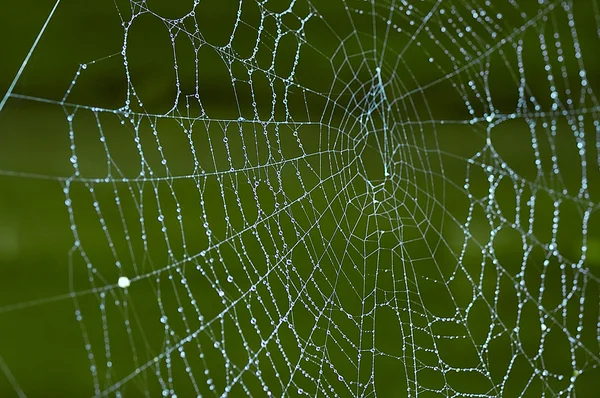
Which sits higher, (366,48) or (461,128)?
→ (366,48)

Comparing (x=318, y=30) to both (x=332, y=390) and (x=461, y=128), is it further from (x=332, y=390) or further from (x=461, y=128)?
(x=332, y=390)

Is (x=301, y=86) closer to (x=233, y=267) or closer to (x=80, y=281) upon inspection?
(x=233, y=267)

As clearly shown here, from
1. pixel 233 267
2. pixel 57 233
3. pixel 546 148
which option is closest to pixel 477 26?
pixel 546 148

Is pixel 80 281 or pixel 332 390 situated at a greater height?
pixel 80 281

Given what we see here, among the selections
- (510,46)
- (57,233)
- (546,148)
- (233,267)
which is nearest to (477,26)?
(510,46)

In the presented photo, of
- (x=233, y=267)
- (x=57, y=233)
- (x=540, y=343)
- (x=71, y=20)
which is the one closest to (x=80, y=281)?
(x=57, y=233)

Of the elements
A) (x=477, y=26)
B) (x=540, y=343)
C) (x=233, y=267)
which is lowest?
(x=540, y=343)
